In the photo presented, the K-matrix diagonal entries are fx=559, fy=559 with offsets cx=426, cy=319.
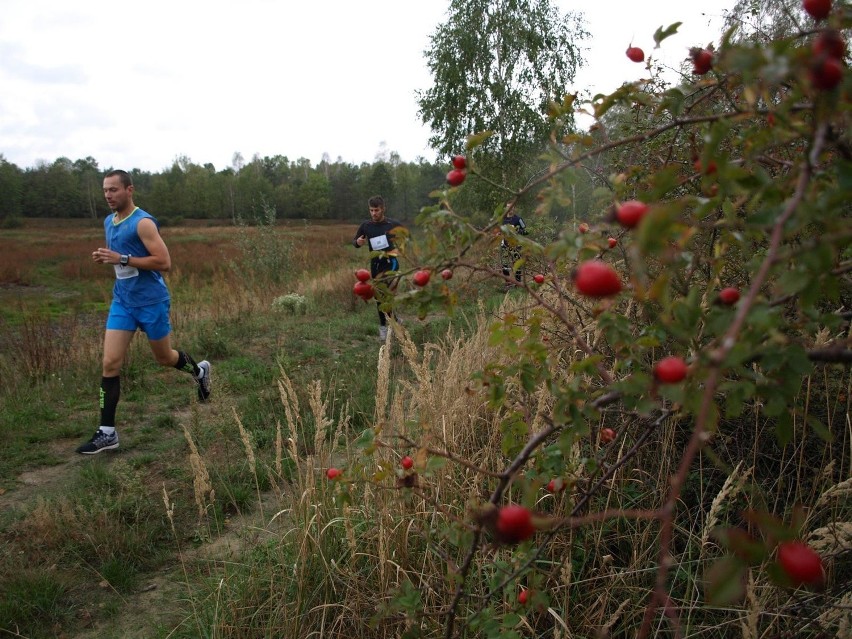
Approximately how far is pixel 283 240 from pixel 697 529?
36.9 ft

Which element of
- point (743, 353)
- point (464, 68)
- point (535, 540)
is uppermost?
point (464, 68)

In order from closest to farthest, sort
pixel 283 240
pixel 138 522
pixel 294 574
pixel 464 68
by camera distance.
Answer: pixel 294 574 → pixel 138 522 → pixel 283 240 → pixel 464 68

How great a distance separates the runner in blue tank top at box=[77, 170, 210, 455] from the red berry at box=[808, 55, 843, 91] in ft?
13.3

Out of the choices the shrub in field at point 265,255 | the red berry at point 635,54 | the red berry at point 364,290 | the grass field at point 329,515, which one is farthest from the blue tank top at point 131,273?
the shrub in field at point 265,255

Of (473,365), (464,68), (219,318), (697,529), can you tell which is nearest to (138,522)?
(473,365)

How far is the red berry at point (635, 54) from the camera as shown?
1208mm

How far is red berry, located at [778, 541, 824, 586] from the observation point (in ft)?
1.71

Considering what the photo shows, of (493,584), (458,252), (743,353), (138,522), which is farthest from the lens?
(138,522)

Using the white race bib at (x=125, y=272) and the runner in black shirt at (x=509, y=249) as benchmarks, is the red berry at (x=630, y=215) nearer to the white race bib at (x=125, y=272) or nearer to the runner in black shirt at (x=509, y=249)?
the runner in black shirt at (x=509, y=249)

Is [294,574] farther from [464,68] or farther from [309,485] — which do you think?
[464,68]

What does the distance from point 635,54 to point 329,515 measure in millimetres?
1866

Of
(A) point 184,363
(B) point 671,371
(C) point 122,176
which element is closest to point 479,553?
(B) point 671,371

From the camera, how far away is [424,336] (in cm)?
674

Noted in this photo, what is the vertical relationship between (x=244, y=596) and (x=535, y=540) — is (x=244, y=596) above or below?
below
